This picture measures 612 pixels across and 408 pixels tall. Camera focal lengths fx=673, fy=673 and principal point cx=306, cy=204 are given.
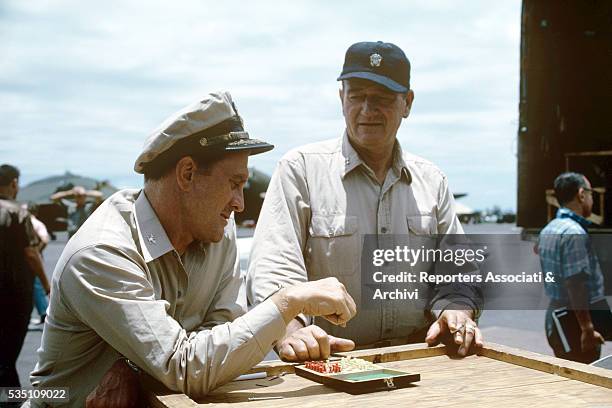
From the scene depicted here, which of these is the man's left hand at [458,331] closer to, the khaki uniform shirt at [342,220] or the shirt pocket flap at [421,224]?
the khaki uniform shirt at [342,220]

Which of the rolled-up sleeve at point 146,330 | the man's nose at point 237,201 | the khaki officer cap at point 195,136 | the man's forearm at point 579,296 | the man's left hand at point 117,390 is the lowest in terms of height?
the man's forearm at point 579,296

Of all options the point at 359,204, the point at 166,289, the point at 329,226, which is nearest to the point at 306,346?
the point at 166,289

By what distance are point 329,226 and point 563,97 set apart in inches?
335

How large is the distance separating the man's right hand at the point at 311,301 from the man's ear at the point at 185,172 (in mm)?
414

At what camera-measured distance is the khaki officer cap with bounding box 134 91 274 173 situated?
1931mm

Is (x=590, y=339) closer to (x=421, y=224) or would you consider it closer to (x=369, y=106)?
(x=421, y=224)

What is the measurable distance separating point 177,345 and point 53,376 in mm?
431

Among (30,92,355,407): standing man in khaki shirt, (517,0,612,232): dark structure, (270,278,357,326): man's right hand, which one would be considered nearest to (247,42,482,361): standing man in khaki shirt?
(30,92,355,407): standing man in khaki shirt

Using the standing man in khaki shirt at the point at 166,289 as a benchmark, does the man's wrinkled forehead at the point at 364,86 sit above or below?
above

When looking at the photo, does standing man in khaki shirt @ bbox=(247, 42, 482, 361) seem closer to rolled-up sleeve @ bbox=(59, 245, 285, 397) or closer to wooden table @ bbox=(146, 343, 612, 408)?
wooden table @ bbox=(146, 343, 612, 408)

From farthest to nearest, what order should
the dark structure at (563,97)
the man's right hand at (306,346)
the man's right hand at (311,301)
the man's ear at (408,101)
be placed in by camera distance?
1. the dark structure at (563,97)
2. the man's ear at (408,101)
3. the man's right hand at (306,346)
4. the man's right hand at (311,301)

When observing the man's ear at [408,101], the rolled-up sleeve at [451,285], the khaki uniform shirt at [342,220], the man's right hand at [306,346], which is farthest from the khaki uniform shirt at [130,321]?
the man's ear at [408,101]

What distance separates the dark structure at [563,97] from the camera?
31.5 feet

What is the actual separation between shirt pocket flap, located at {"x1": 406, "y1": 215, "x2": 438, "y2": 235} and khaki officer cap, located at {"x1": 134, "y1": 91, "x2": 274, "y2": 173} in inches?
41.7
